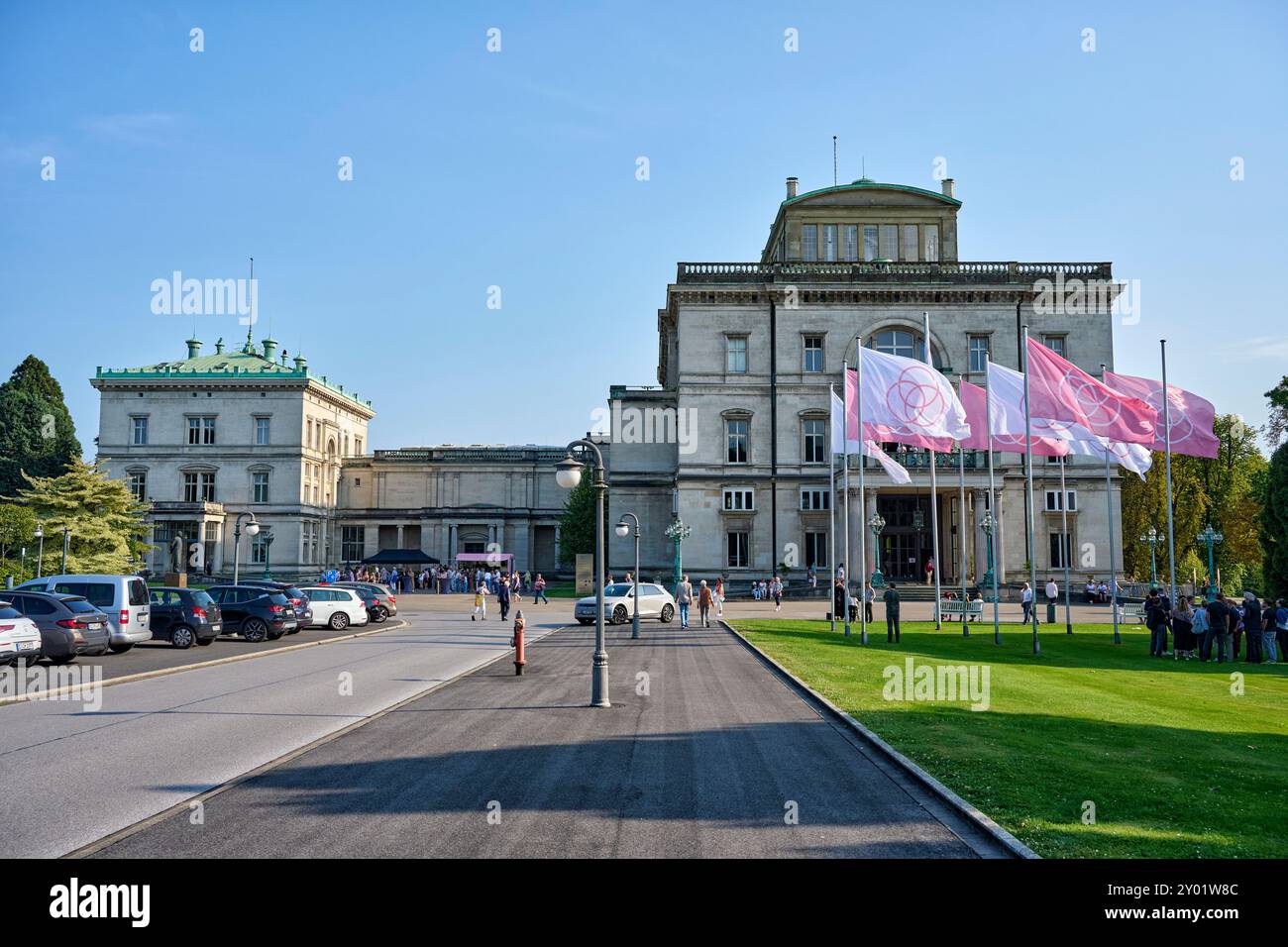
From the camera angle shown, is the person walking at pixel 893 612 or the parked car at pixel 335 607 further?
the parked car at pixel 335 607

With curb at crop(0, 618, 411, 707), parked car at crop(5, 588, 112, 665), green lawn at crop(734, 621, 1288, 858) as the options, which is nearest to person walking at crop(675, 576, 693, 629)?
green lawn at crop(734, 621, 1288, 858)

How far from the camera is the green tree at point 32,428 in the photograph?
81.0 meters

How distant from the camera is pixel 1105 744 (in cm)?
1235

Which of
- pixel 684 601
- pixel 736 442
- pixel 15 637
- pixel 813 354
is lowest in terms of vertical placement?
pixel 684 601

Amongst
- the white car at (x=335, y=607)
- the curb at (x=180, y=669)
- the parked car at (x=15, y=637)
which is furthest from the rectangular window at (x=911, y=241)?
the parked car at (x=15, y=637)

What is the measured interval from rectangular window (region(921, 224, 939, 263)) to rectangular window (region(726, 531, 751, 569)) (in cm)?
2235

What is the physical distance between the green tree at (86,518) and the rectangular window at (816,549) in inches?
1541

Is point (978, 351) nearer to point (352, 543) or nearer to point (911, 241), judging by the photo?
point (911, 241)

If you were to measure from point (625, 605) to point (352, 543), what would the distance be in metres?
57.3

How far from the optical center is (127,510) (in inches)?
2282

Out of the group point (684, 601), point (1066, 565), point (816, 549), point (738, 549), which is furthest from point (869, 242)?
point (684, 601)

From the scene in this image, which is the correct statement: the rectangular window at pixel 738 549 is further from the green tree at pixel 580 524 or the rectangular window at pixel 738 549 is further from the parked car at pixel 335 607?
the parked car at pixel 335 607

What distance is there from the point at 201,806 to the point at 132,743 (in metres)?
4.36
